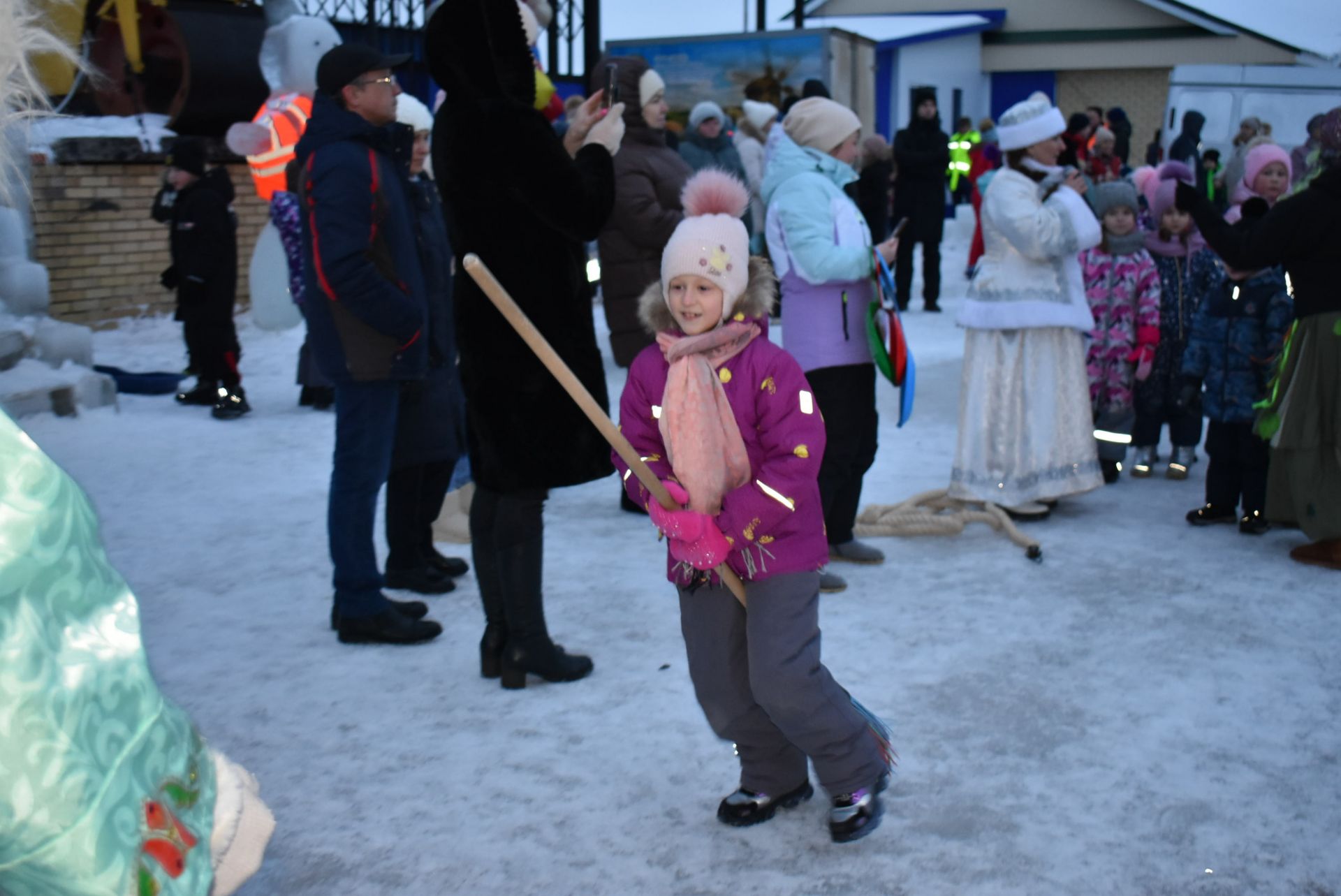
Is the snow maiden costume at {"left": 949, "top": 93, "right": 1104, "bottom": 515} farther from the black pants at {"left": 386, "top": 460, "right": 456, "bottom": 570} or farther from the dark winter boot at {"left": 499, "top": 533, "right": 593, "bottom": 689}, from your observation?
the dark winter boot at {"left": 499, "top": 533, "right": 593, "bottom": 689}

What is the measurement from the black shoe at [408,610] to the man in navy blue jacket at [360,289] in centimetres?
12

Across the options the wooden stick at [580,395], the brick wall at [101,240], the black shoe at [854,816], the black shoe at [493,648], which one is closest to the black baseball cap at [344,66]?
the wooden stick at [580,395]

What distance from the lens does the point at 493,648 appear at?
400 cm

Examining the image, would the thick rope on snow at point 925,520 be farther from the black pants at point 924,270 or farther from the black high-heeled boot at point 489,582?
the black pants at point 924,270

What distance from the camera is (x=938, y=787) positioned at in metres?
3.26

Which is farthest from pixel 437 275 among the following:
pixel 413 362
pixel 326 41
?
pixel 326 41

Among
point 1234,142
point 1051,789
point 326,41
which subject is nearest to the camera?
point 1051,789

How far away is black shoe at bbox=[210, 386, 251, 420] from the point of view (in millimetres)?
8406

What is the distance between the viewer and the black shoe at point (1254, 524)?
18.5ft

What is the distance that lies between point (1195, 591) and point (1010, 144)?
2.02 metres

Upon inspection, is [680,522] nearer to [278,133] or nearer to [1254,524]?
[1254,524]

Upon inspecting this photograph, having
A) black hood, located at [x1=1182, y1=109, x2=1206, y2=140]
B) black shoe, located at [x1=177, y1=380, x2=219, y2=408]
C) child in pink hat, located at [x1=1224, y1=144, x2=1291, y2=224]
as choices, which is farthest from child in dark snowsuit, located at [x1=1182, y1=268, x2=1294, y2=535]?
black hood, located at [x1=1182, y1=109, x2=1206, y2=140]

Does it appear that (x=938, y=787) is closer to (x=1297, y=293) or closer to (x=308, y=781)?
(x=308, y=781)

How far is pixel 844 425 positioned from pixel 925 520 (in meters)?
0.87
